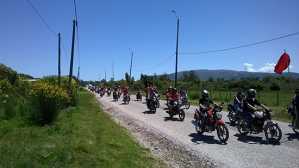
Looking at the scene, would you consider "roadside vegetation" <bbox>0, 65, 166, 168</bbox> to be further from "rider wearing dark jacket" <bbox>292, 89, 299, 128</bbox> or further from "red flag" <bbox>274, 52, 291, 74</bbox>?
"red flag" <bbox>274, 52, 291, 74</bbox>

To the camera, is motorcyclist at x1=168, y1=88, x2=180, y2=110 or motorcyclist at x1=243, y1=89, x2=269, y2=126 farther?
motorcyclist at x1=168, y1=88, x2=180, y2=110

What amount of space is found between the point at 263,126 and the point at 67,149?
6721 mm

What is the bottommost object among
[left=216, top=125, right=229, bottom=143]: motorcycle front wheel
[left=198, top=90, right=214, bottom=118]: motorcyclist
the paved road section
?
the paved road section

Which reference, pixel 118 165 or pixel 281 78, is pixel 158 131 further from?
pixel 281 78

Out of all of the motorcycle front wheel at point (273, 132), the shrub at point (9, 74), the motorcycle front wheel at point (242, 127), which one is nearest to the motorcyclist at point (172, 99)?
the motorcycle front wheel at point (242, 127)

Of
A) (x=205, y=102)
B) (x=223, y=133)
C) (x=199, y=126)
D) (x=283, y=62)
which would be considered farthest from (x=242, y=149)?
(x=283, y=62)

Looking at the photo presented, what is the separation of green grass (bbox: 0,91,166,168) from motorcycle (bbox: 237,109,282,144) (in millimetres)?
4162

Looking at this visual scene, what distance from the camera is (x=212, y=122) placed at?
43.7 feet

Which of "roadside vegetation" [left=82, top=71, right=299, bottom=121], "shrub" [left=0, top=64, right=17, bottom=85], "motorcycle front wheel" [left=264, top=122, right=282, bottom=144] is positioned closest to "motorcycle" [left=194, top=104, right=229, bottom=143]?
"motorcycle front wheel" [left=264, top=122, right=282, bottom=144]

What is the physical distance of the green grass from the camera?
8367 mm

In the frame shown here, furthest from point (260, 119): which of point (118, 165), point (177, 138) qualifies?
point (118, 165)

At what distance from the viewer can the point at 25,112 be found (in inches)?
691

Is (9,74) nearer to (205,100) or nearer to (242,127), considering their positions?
(205,100)

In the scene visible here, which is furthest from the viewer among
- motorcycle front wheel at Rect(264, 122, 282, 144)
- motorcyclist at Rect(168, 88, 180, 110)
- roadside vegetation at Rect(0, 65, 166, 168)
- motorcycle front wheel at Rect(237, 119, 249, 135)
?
motorcyclist at Rect(168, 88, 180, 110)
